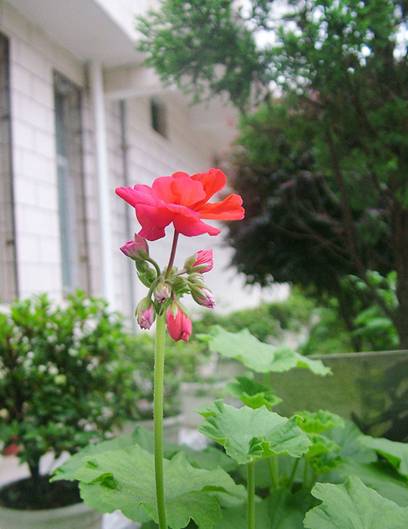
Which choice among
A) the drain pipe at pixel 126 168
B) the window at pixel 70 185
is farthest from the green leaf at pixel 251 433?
the drain pipe at pixel 126 168

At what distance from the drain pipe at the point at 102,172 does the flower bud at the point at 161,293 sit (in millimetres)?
2971

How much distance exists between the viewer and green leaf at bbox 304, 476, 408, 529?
662 mm

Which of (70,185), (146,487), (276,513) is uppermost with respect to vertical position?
(70,185)

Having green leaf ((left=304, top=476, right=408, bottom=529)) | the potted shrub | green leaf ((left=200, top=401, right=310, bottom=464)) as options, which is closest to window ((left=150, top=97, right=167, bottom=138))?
the potted shrub

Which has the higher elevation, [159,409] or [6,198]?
[6,198]

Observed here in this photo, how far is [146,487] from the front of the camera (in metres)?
0.76

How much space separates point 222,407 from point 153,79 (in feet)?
10.4

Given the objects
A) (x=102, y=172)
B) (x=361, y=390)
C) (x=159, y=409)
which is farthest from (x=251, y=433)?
(x=102, y=172)

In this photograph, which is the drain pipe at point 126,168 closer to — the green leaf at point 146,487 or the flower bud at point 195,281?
the green leaf at point 146,487

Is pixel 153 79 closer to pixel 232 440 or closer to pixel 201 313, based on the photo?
pixel 201 313

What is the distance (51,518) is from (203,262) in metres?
1.12

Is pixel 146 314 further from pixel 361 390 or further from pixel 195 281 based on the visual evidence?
Answer: pixel 361 390

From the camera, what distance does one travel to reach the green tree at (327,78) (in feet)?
4.50

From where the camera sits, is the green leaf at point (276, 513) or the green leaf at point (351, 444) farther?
the green leaf at point (351, 444)
